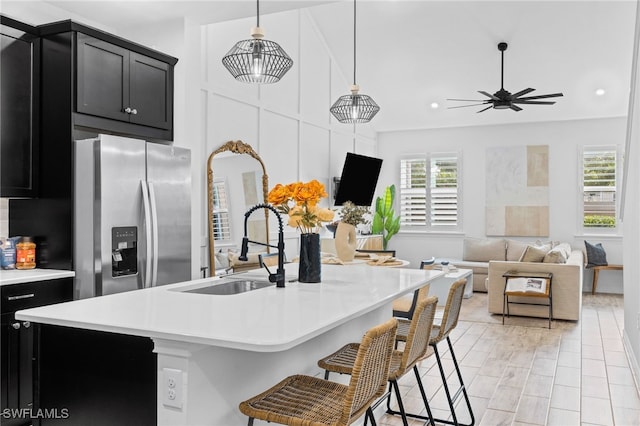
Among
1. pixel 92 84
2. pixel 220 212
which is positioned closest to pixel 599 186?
pixel 220 212

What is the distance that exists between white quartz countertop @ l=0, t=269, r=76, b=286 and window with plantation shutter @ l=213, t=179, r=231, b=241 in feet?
6.44

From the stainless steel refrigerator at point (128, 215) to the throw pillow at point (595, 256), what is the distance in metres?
6.62

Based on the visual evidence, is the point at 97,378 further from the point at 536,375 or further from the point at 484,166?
the point at 484,166

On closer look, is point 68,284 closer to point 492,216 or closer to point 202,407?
A: point 202,407

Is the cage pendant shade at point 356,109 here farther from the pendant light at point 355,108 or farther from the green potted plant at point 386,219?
the green potted plant at point 386,219

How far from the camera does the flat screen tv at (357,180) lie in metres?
8.25

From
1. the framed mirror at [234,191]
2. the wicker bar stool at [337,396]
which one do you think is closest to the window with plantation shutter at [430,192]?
the framed mirror at [234,191]

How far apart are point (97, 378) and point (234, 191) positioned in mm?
3659

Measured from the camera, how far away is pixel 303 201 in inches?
109

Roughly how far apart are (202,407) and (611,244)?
8.42 m

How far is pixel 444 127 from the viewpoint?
9695 millimetres

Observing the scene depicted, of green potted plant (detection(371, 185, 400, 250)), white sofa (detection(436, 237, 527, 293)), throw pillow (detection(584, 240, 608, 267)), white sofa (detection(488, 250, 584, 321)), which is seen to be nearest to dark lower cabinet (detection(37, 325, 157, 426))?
white sofa (detection(488, 250, 584, 321))

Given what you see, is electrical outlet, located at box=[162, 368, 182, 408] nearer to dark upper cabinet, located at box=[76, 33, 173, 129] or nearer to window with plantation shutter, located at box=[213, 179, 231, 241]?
dark upper cabinet, located at box=[76, 33, 173, 129]

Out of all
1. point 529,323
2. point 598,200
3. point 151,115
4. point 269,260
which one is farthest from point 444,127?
point 151,115
